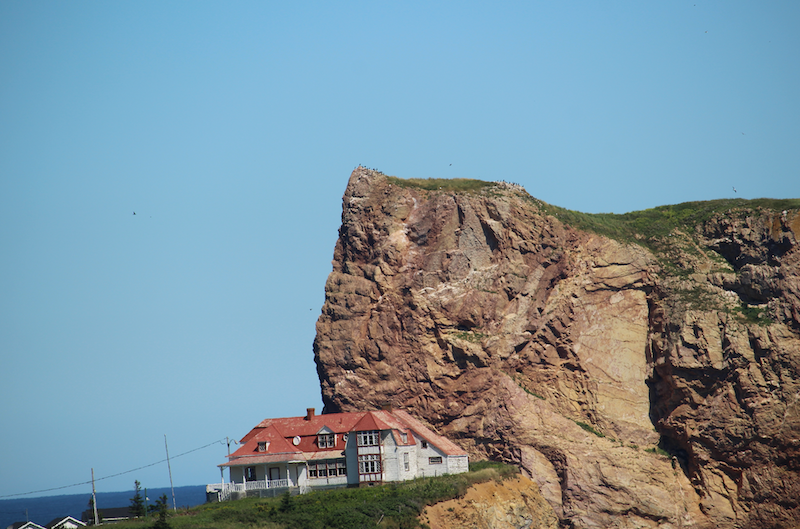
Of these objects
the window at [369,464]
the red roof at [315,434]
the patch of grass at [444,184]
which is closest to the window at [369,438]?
the red roof at [315,434]

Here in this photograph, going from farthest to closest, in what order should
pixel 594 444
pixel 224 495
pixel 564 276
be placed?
pixel 564 276 → pixel 594 444 → pixel 224 495

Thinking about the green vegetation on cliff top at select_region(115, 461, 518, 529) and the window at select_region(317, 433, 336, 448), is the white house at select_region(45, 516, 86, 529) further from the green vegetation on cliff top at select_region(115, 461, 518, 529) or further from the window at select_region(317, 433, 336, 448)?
the window at select_region(317, 433, 336, 448)

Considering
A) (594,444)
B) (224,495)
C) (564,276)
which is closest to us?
(224,495)

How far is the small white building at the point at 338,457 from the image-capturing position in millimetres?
70750

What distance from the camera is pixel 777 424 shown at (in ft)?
237

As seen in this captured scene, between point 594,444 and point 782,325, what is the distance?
18.9 m

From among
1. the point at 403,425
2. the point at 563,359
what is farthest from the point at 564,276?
the point at 403,425

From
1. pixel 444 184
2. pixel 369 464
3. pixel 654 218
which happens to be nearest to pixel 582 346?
pixel 654 218

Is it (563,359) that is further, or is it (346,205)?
(346,205)

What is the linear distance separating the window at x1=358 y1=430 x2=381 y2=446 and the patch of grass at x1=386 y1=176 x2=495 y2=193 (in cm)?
Answer: 2576

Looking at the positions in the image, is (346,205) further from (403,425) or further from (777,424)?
(777,424)

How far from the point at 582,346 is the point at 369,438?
22.2m

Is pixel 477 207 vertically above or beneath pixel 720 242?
above

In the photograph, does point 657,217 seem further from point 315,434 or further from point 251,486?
point 251,486
